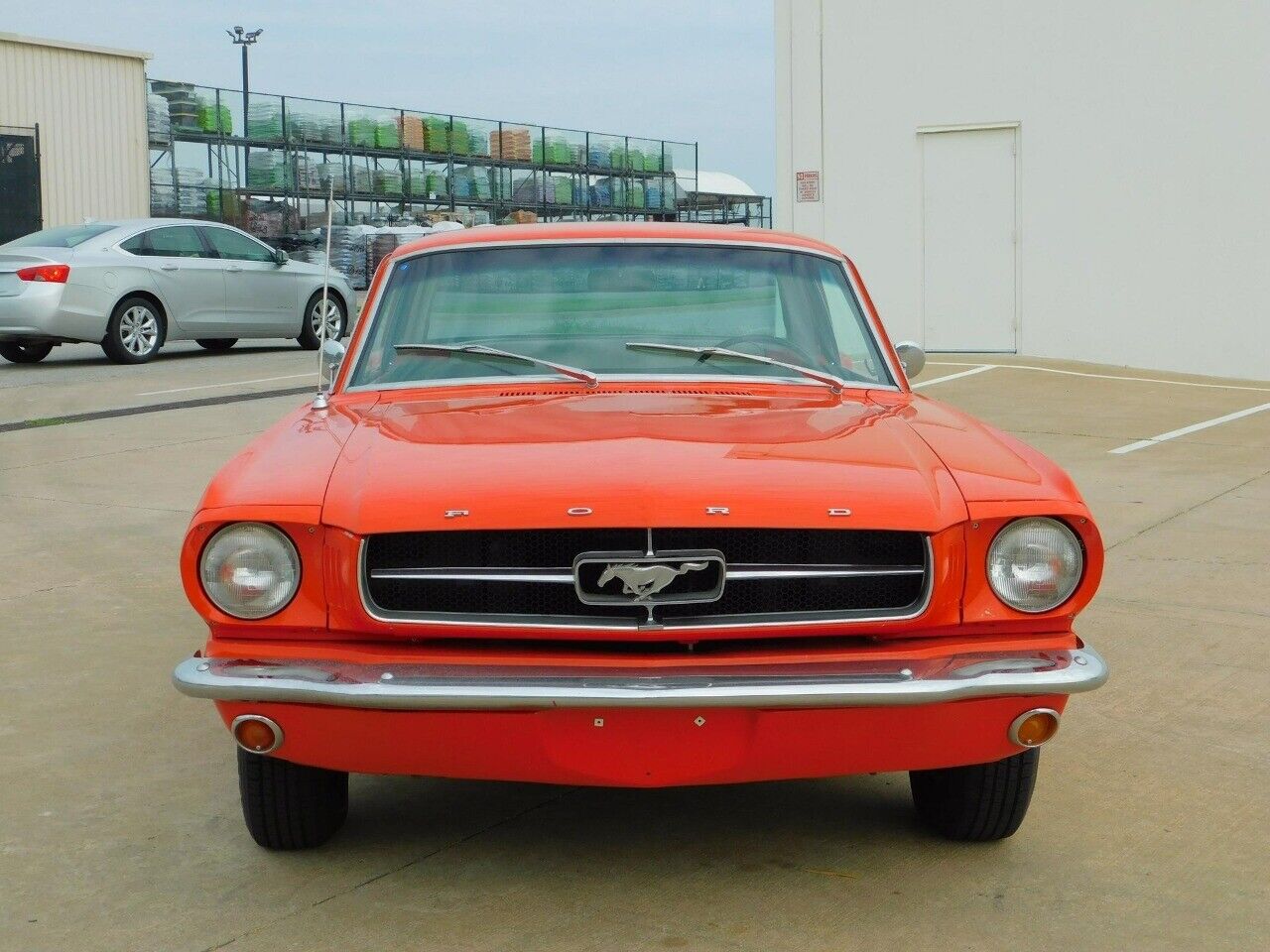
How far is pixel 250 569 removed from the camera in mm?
3209

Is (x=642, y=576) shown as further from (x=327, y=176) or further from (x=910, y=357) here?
(x=327, y=176)

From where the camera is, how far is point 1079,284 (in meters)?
16.6

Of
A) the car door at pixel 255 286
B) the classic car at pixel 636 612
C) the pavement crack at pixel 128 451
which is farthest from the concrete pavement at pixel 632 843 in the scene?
the car door at pixel 255 286

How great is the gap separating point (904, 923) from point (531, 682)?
888 millimetres

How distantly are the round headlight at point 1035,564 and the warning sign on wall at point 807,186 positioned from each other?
15.0 meters

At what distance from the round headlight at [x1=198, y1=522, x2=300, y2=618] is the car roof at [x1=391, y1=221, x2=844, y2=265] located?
158 cm

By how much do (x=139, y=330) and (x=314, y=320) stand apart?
2.30m

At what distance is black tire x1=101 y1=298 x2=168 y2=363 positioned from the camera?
15.6 meters

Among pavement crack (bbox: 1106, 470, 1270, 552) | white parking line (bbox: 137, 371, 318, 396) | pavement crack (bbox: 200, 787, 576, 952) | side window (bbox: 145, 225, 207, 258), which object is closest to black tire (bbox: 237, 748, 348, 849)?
pavement crack (bbox: 200, 787, 576, 952)

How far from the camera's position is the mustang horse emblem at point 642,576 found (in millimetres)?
3088

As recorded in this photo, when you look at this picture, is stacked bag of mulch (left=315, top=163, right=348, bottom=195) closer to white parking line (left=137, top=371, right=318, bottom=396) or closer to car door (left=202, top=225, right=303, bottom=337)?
car door (left=202, top=225, right=303, bottom=337)

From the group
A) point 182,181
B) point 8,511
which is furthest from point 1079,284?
point 182,181

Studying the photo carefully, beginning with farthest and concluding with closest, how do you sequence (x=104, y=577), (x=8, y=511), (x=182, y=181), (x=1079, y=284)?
(x=182, y=181), (x=1079, y=284), (x=8, y=511), (x=104, y=577)

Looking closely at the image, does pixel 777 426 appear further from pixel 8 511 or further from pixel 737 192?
pixel 737 192
